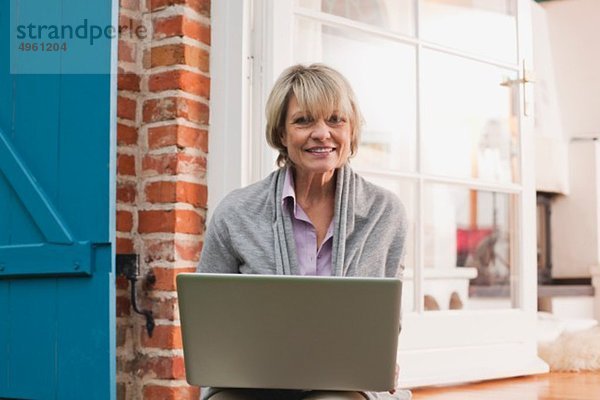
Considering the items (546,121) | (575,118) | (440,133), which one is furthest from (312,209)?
(575,118)

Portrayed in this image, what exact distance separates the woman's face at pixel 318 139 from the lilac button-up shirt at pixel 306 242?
78mm

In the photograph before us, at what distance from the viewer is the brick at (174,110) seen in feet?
8.59

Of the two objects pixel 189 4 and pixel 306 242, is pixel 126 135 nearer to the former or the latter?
pixel 189 4

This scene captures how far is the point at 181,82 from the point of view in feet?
8.61

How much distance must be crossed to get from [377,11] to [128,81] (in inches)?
36.8

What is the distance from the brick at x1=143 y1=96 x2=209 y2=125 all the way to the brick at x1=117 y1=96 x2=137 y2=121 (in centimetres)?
4

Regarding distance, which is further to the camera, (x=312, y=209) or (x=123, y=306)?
(x=123, y=306)

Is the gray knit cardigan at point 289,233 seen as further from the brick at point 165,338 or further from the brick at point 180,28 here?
the brick at point 180,28

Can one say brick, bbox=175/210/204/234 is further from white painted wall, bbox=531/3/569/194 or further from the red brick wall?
white painted wall, bbox=531/3/569/194

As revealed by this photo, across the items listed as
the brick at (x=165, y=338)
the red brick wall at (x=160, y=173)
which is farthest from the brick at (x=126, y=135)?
the brick at (x=165, y=338)

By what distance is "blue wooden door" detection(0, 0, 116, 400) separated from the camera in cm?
246

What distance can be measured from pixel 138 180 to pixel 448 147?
141 centimetres

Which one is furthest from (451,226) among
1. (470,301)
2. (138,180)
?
(138,180)

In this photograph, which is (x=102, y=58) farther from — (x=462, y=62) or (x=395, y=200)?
(x=462, y=62)
